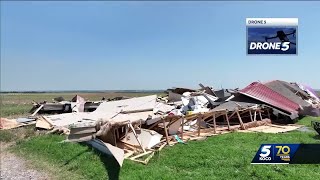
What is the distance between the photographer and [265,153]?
9.21m

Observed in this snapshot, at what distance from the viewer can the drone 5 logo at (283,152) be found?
901 centimetres

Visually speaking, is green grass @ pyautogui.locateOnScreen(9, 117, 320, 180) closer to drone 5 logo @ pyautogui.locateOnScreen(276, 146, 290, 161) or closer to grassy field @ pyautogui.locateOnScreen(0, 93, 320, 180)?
grassy field @ pyautogui.locateOnScreen(0, 93, 320, 180)

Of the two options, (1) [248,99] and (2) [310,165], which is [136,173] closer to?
(2) [310,165]

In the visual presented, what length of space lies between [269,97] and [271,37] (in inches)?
347

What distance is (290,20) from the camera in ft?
30.4

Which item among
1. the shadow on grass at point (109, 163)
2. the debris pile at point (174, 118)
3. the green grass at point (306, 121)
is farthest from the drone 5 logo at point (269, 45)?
the green grass at point (306, 121)

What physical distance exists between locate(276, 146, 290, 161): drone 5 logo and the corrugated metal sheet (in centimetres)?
784

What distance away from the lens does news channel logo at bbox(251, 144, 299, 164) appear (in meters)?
8.85

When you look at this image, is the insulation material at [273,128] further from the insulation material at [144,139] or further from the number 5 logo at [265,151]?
the insulation material at [144,139]

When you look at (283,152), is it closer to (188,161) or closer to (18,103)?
(188,161)

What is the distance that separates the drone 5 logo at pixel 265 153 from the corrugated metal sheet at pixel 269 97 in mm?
8165

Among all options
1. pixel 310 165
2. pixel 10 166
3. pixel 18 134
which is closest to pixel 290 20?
pixel 310 165

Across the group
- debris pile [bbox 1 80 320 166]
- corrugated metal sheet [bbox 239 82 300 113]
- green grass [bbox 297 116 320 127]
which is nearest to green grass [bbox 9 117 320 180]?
debris pile [bbox 1 80 320 166]

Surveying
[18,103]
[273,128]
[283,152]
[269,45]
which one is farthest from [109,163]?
[18,103]
